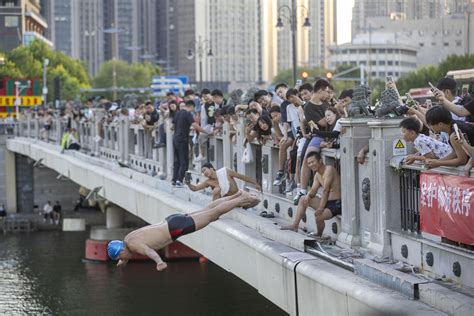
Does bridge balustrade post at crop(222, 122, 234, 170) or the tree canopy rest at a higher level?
the tree canopy

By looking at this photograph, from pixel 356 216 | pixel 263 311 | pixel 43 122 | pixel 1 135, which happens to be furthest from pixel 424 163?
pixel 1 135

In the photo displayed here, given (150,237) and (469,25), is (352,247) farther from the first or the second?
(469,25)

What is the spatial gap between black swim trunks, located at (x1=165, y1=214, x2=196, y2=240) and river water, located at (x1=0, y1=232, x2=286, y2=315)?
1536 centimetres

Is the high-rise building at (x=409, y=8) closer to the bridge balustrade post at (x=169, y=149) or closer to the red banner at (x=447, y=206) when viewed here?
the bridge balustrade post at (x=169, y=149)

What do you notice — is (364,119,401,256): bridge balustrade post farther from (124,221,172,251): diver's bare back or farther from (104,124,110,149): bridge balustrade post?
(104,124,110,149): bridge balustrade post

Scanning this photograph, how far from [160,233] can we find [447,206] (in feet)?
16.3

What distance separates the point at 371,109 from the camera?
46.5 feet

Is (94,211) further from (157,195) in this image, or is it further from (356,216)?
(356,216)

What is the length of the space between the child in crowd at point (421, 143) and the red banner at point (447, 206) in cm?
23

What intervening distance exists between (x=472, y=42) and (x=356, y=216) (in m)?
41.8

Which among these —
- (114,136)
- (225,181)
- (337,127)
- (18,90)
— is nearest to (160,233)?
(337,127)

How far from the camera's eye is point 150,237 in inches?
597

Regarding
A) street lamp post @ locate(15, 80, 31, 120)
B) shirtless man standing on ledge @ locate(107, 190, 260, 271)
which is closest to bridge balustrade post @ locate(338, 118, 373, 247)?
shirtless man standing on ledge @ locate(107, 190, 260, 271)

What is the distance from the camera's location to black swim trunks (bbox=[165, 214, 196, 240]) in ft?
50.4
